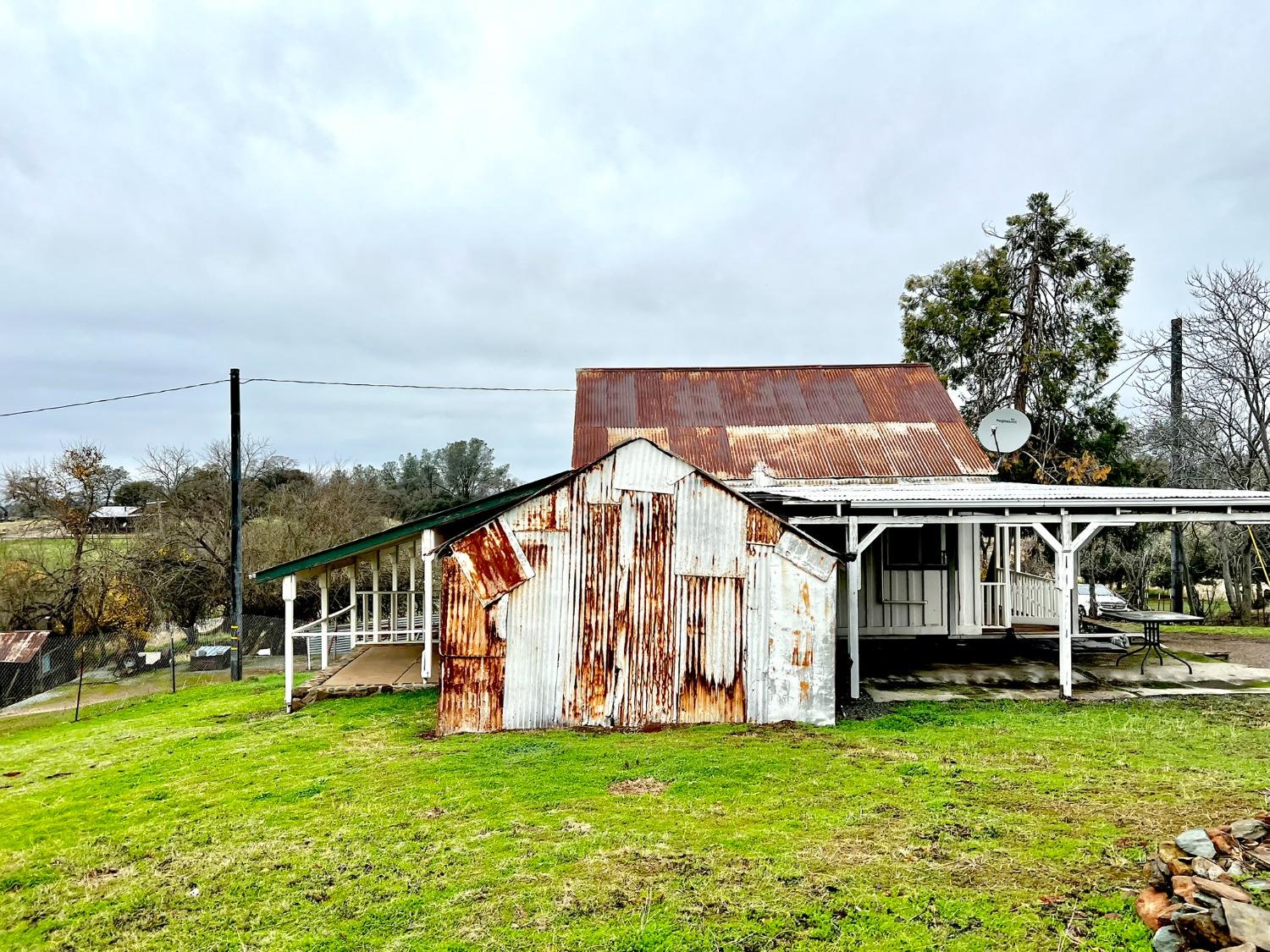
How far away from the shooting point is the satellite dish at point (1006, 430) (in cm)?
1542

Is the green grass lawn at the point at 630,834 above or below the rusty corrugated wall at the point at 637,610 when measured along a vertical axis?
below

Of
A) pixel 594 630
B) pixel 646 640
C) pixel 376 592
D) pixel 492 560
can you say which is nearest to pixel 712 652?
pixel 646 640

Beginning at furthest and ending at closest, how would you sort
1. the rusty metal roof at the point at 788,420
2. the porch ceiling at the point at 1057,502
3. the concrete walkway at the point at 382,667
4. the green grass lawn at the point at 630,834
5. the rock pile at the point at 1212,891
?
the rusty metal roof at the point at 788,420
the concrete walkway at the point at 382,667
the porch ceiling at the point at 1057,502
the green grass lawn at the point at 630,834
the rock pile at the point at 1212,891

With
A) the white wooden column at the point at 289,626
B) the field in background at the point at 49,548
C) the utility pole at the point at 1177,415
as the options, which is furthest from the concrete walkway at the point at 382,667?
the utility pole at the point at 1177,415

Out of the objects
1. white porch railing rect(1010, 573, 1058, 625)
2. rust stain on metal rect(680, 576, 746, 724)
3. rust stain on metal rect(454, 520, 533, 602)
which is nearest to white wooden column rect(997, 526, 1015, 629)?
white porch railing rect(1010, 573, 1058, 625)

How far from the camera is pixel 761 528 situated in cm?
957

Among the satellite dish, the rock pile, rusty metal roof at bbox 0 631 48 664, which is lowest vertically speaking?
rusty metal roof at bbox 0 631 48 664

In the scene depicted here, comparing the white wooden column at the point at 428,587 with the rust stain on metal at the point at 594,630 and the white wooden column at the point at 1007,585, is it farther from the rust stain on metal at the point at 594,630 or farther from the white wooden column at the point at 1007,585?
the white wooden column at the point at 1007,585

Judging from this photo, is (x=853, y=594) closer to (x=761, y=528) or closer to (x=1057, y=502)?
(x=761, y=528)

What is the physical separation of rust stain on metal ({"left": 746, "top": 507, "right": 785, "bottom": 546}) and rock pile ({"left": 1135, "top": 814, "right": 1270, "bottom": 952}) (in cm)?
503

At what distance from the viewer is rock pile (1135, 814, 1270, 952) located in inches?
151

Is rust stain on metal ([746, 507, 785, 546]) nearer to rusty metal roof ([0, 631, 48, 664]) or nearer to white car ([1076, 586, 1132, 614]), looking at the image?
white car ([1076, 586, 1132, 614])

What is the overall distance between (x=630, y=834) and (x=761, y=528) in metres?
4.38

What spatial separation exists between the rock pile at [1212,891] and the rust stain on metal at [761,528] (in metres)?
5.03
